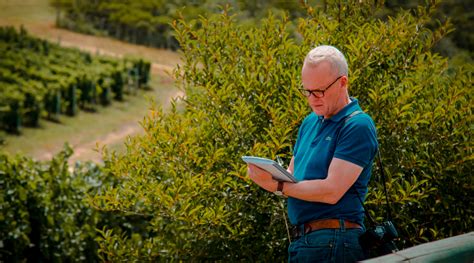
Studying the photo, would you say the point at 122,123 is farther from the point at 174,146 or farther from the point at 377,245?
the point at 377,245

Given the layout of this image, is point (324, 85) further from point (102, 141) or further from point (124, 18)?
point (124, 18)

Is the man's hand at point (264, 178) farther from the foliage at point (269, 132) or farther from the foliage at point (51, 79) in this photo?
the foliage at point (51, 79)

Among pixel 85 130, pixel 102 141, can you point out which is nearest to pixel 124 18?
pixel 85 130

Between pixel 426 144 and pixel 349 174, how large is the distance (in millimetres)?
2354

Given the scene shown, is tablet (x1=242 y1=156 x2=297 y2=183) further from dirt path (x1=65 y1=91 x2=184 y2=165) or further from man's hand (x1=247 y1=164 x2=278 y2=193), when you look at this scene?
dirt path (x1=65 y1=91 x2=184 y2=165)

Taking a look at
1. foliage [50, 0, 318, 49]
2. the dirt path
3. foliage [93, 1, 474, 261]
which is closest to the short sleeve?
foliage [93, 1, 474, 261]

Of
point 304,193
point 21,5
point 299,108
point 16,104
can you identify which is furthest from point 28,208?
point 21,5

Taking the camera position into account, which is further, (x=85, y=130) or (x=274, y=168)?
(x=85, y=130)

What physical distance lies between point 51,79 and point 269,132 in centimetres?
2827

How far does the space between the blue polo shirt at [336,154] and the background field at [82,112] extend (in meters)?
13.2

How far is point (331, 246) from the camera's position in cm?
355

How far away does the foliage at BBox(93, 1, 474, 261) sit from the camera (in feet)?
17.9

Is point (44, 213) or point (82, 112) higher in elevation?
point (44, 213)

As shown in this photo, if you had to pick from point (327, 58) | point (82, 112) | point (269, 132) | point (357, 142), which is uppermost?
point (327, 58)
